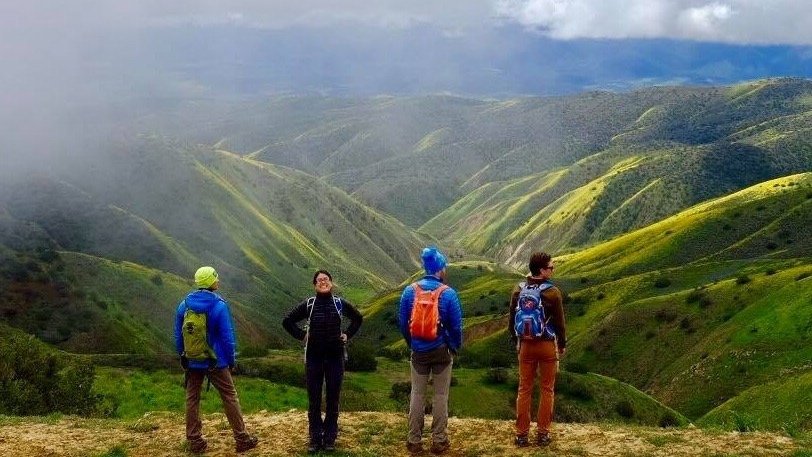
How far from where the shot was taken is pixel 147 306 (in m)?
83.0

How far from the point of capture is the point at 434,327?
13.5 metres

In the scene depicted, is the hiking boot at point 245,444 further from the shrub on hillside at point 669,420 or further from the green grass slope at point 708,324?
the green grass slope at point 708,324

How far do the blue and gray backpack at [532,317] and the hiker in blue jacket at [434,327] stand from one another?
4.36ft

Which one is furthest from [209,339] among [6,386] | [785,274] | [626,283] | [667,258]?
[667,258]

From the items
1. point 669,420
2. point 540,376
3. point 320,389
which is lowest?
point 669,420

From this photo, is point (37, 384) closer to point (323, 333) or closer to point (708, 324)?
point (323, 333)

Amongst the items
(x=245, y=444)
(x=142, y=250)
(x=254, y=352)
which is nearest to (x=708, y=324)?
(x=254, y=352)

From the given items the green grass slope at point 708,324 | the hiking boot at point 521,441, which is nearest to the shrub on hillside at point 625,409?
the green grass slope at point 708,324

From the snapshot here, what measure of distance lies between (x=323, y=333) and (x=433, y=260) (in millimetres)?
2732

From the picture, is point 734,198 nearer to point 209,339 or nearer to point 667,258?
point 667,258

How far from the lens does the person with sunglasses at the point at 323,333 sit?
1408 cm

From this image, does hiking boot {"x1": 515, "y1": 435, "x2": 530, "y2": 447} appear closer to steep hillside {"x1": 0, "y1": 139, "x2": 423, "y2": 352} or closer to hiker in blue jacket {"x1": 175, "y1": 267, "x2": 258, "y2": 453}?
hiker in blue jacket {"x1": 175, "y1": 267, "x2": 258, "y2": 453}

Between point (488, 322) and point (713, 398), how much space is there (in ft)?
112

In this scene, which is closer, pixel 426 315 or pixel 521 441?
pixel 426 315
